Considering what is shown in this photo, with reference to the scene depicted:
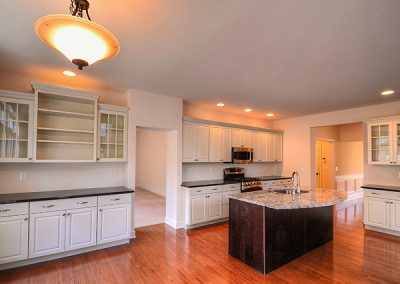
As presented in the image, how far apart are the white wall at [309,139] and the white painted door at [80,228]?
215 inches

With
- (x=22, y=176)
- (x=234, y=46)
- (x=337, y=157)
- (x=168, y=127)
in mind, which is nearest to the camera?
(x=234, y=46)

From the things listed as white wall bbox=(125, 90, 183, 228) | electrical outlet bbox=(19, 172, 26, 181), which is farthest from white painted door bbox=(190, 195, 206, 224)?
electrical outlet bbox=(19, 172, 26, 181)

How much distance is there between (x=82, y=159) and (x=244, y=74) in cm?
300

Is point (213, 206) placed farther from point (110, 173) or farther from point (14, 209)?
point (14, 209)

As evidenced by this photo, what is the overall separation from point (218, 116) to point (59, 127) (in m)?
3.63

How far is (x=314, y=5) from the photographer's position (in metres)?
1.70

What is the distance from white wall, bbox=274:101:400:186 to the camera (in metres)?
4.70

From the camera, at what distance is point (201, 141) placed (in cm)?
494

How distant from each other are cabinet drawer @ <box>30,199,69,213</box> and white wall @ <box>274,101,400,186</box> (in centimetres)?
584

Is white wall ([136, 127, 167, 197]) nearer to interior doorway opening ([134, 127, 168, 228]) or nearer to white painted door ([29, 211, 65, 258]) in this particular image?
interior doorway opening ([134, 127, 168, 228])

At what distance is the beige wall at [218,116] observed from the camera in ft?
17.0

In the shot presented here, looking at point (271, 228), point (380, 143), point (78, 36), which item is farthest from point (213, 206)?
point (78, 36)

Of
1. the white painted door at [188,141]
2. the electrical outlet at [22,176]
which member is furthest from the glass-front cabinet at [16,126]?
the white painted door at [188,141]

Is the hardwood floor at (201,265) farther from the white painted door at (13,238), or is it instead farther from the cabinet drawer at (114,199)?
the cabinet drawer at (114,199)
